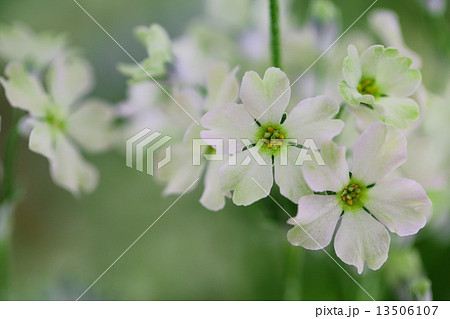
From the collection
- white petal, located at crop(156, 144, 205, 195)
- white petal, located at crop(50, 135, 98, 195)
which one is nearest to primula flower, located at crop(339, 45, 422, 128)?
white petal, located at crop(156, 144, 205, 195)

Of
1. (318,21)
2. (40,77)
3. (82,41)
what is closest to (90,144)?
(40,77)

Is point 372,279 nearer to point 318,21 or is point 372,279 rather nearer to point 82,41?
point 318,21

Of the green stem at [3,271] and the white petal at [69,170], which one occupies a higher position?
the white petal at [69,170]

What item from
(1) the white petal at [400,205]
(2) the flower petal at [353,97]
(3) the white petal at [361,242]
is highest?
(2) the flower petal at [353,97]

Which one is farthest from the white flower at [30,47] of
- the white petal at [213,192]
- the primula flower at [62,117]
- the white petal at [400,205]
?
the white petal at [400,205]

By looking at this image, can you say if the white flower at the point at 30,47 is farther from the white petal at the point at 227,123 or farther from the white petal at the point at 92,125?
the white petal at the point at 227,123
